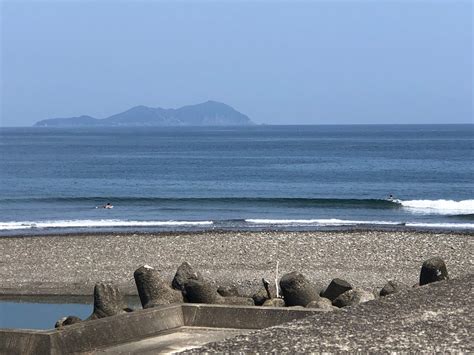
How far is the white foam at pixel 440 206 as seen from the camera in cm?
4881

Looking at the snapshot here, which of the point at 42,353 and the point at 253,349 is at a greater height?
the point at 253,349

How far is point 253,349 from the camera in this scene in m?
8.92

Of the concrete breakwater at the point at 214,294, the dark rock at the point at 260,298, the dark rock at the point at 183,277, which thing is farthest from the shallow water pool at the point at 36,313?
the dark rock at the point at 260,298

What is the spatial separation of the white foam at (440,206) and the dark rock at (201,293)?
3257 centimetres

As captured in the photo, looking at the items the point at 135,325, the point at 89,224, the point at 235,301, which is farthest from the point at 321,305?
the point at 89,224

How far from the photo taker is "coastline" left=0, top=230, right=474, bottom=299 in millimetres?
24578

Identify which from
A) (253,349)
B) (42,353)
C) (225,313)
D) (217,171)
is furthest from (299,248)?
(217,171)

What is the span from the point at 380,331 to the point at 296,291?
7028 millimetres

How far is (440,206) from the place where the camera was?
5159 centimetres

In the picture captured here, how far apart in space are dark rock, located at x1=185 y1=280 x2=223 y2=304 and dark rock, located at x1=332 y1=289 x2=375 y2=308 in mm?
1814

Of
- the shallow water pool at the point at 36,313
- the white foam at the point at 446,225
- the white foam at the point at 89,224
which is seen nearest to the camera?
the shallow water pool at the point at 36,313

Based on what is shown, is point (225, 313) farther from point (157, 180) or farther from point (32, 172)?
point (32, 172)

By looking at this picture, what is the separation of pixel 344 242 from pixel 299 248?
5.91ft

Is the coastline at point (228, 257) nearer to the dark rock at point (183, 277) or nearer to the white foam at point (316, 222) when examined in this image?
the dark rock at point (183, 277)
